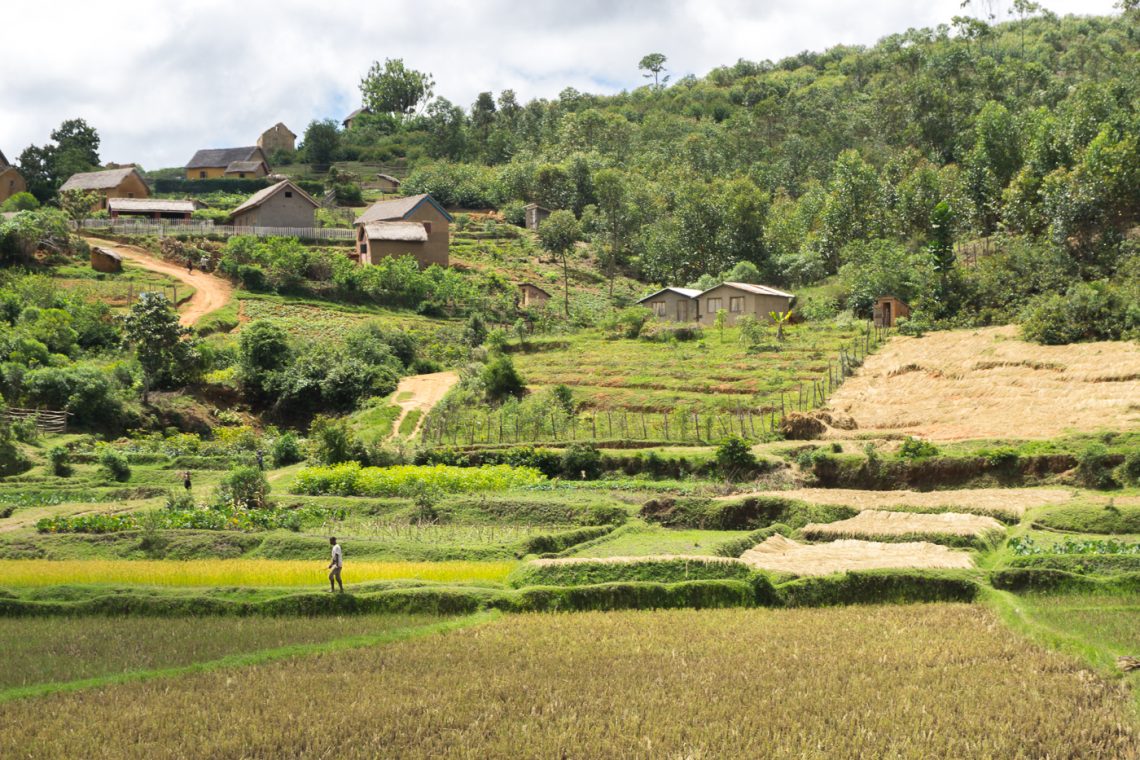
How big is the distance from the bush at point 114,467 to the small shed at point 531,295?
3625cm

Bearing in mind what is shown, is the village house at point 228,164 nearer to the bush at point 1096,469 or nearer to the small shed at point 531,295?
the small shed at point 531,295

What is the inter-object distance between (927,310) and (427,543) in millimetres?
34260

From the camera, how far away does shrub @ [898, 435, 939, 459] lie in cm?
2958

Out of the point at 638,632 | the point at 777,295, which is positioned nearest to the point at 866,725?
the point at 638,632

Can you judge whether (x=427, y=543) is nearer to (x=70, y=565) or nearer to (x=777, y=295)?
(x=70, y=565)

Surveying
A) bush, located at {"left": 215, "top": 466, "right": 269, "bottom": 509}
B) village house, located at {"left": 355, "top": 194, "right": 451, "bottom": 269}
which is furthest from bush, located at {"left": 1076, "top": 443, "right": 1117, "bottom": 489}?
village house, located at {"left": 355, "top": 194, "right": 451, "bottom": 269}

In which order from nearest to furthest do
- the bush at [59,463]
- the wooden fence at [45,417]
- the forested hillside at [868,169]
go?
the bush at [59,463]
the wooden fence at [45,417]
the forested hillside at [868,169]

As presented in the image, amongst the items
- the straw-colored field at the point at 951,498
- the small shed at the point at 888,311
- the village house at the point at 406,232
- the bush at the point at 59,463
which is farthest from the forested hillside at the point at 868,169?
the bush at the point at 59,463

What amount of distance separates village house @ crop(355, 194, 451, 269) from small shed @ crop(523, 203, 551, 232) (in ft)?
52.2

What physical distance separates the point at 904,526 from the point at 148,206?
6724cm

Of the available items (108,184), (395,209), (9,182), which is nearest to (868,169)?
(395,209)

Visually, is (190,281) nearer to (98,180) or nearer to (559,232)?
(98,180)

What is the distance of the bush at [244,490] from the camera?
28094 millimetres

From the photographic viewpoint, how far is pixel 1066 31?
12438 centimetres
